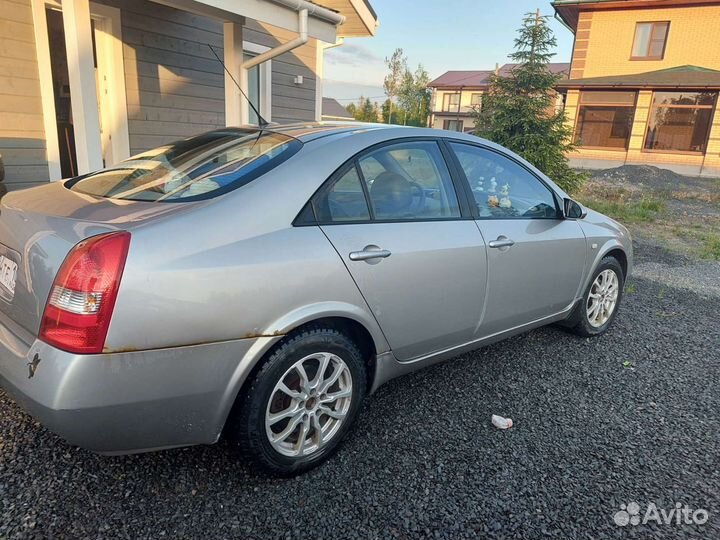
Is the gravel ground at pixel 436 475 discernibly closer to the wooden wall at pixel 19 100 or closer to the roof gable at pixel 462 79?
the wooden wall at pixel 19 100

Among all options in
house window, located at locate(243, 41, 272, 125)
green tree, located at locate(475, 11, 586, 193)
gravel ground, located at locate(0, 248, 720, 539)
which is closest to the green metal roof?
green tree, located at locate(475, 11, 586, 193)

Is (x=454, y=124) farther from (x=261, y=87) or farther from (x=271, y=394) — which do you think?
(x=271, y=394)

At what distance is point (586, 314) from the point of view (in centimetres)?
391

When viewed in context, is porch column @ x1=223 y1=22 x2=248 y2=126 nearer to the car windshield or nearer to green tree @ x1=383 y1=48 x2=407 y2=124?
the car windshield

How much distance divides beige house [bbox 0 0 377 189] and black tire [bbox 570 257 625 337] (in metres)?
4.42

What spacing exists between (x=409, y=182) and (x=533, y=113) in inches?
277

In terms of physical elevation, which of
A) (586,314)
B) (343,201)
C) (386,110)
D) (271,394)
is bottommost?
(586,314)

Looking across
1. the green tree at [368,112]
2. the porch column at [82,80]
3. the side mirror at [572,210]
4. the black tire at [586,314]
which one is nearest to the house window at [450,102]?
the green tree at [368,112]

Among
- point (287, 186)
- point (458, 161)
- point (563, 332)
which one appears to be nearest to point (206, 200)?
point (287, 186)

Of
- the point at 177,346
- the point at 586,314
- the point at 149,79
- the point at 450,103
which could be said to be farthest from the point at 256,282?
the point at 450,103

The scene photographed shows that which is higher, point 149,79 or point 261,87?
point 261,87

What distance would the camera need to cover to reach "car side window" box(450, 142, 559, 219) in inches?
119

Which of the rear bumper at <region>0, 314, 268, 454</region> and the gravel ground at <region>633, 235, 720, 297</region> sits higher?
the rear bumper at <region>0, 314, 268, 454</region>

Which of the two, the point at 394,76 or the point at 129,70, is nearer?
the point at 129,70
